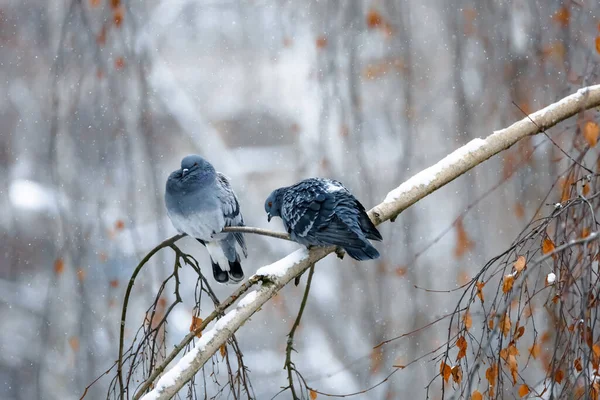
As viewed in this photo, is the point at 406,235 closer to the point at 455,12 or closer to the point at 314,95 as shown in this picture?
the point at 314,95

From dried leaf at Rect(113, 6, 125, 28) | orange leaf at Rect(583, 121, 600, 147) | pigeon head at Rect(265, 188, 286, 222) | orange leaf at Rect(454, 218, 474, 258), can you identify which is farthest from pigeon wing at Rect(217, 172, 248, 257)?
orange leaf at Rect(454, 218, 474, 258)

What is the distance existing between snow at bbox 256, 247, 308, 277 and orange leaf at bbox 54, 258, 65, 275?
177 cm

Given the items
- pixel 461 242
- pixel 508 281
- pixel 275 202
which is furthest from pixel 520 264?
pixel 461 242

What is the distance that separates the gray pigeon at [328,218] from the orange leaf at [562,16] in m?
1.74

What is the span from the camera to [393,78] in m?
3.07

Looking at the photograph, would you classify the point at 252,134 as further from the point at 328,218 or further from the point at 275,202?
the point at 328,218

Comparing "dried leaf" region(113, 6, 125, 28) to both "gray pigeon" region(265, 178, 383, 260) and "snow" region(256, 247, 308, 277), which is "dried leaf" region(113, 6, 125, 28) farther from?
"snow" region(256, 247, 308, 277)

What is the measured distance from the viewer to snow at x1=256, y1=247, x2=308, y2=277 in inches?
49.0

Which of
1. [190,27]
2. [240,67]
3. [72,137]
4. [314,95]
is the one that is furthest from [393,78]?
[72,137]

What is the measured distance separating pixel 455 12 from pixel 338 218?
1.86m

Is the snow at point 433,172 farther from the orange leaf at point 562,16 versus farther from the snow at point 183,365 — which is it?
the orange leaf at point 562,16

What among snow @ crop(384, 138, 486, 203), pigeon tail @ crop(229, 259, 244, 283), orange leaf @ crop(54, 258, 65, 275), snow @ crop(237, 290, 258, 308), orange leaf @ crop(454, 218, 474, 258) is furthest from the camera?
orange leaf @ crop(454, 218, 474, 258)

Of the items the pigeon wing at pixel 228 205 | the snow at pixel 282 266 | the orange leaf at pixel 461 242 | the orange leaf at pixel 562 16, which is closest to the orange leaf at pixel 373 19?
the orange leaf at pixel 562 16

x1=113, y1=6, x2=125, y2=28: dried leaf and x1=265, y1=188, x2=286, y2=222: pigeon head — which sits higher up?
x1=113, y1=6, x2=125, y2=28: dried leaf
